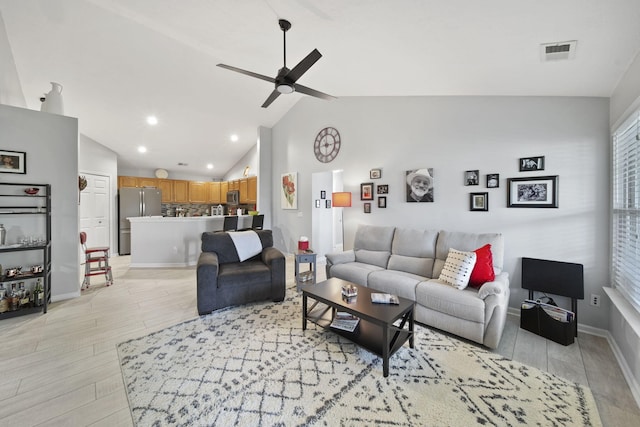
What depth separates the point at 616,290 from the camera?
2270 millimetres

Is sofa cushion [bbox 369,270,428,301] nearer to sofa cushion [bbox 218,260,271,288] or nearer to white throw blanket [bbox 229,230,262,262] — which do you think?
sofa cushion [bbox 218,260,271,288]

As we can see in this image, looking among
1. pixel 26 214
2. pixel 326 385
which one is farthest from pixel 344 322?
pixel 26 214

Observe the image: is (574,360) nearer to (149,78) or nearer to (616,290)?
(616,290)

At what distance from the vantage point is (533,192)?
2770 mm

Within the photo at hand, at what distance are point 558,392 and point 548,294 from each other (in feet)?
4.39

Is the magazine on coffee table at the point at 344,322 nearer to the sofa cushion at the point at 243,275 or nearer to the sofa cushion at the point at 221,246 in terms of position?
the sofa cushion at the point at 243,275

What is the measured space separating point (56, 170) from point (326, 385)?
4.03 m

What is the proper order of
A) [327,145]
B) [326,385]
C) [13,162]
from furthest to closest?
[327,145]
[13,162]
[326,385]

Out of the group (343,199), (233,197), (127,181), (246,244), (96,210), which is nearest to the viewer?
(246,244)

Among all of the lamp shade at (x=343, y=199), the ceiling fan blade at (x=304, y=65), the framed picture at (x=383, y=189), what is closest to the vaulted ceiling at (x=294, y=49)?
the ceiling fan blade at (x=304, y=65)

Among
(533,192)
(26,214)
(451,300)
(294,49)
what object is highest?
(294,49)

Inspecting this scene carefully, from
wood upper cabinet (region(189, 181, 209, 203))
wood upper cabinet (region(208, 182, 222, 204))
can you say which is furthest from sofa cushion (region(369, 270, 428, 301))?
wood upper cabinet (region(189, 181, 209, 203))

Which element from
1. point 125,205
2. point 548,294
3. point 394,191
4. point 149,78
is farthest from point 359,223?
point 125,205

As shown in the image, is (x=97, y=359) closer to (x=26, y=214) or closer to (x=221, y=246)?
(x=221, y=246)
